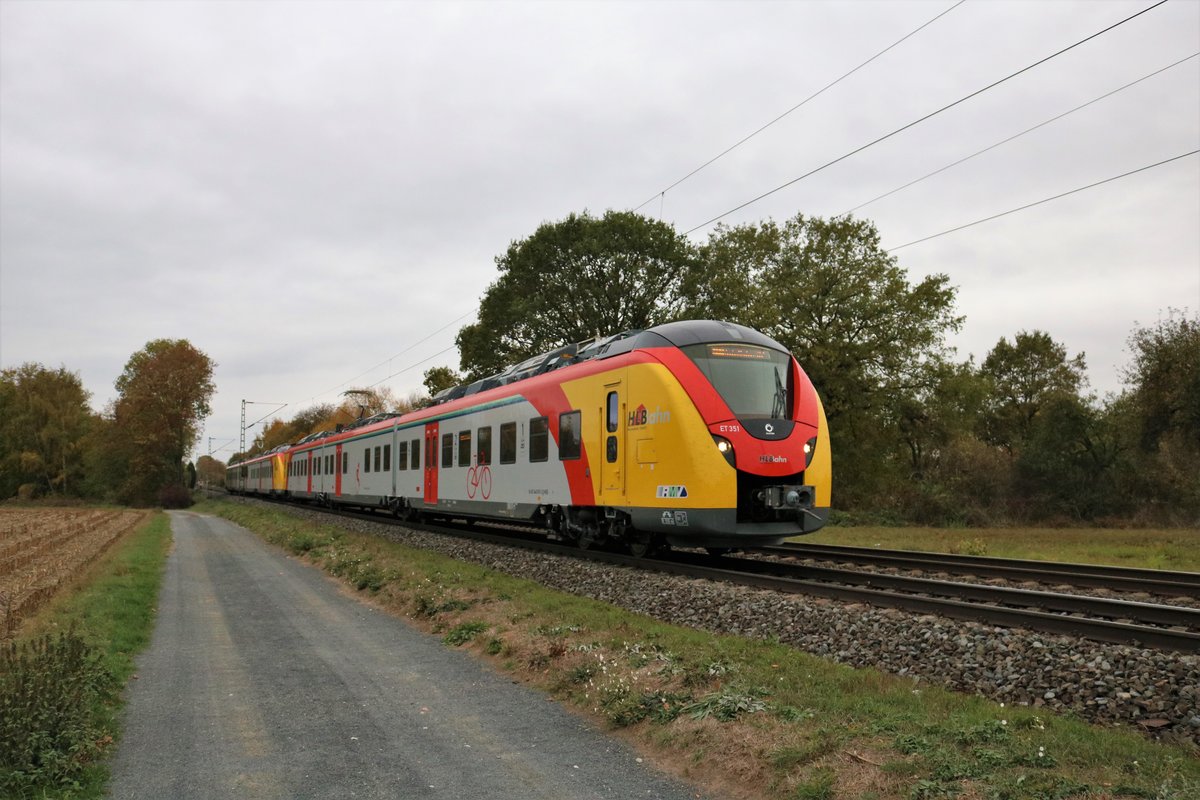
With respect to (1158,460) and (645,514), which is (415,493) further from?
Answer: (1158,460)

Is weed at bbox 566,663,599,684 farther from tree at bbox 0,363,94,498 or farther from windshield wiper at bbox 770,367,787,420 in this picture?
tree at bbox 0,363,94,498

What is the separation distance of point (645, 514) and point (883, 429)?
77.5ft

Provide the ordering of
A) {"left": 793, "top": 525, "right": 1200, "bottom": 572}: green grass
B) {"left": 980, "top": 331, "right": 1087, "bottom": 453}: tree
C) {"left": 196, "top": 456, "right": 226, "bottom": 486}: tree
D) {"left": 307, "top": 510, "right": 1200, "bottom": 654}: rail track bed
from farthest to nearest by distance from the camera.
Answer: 1. {"left": 196, "top": 456, "right": 226, "bottom": 486}: tree
2. {"left": 980, "top": 331, "right": 1087, "bottom": 453}: tree
3. {"left": 793, "top": 525, "right": 1200, "bottom": 572}: green grass
4. {"left": 307, "top": 510, "right": 1200, "bottom": 654}: rail track bed

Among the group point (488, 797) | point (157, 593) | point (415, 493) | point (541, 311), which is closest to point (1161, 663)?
point (488, 797)

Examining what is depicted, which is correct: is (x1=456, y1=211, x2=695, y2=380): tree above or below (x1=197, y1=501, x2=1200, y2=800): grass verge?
above

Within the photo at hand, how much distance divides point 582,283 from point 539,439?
20.4 m

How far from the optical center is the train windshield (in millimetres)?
12680

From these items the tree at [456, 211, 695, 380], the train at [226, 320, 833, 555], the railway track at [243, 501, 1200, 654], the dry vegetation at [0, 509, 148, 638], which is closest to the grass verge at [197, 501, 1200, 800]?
the railway track at [243, 501, 1200, 654]

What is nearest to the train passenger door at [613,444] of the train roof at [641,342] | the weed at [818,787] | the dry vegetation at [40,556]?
the train roof at [641,342]

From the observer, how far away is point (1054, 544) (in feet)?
63.7

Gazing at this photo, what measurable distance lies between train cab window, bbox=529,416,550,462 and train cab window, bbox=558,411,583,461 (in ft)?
2.01

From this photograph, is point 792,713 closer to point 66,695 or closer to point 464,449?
point 66,695

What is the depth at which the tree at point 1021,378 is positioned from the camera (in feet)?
175

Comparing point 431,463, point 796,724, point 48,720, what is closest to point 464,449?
point 431,463
